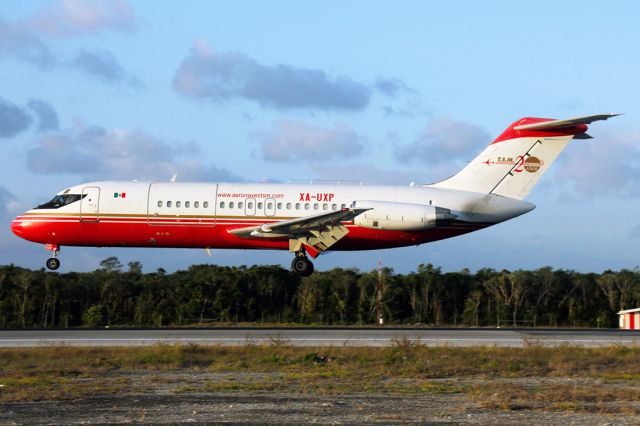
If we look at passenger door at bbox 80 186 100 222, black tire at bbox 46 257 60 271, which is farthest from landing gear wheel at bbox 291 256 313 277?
black tire at bbox 46 257 60 271

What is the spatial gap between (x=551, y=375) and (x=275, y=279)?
35239mm

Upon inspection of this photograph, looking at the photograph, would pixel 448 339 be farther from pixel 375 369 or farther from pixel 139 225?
pixel 139 225

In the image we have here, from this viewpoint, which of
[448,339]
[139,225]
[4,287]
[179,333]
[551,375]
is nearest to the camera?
[551,375]

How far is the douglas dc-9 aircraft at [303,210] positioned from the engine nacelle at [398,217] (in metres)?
0.04

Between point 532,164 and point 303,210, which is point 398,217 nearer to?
point 303,210

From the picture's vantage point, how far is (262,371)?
2125 cm

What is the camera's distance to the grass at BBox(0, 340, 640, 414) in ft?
57.2

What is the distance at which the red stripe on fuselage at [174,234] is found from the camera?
3472 cm

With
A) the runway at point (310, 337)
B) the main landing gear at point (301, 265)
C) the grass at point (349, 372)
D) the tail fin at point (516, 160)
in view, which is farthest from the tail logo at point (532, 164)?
the grass at point (349, 372)

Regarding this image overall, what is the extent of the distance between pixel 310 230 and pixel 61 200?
9.52 meters

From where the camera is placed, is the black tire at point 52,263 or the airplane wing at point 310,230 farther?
the black tire at point 52,263

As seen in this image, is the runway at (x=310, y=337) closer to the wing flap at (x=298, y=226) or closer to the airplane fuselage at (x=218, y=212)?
the wing flap at (x=298, y=226)

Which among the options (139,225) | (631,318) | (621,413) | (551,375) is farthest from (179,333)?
(631,318)

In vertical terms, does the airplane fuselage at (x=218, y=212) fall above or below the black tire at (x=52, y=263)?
above
